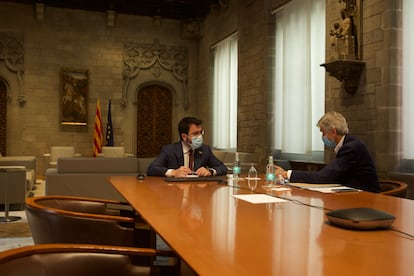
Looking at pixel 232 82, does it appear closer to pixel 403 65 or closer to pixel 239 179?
pixel 403 65

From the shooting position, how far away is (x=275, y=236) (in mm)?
1391

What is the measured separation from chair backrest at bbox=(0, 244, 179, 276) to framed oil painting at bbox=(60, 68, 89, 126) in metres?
10.6

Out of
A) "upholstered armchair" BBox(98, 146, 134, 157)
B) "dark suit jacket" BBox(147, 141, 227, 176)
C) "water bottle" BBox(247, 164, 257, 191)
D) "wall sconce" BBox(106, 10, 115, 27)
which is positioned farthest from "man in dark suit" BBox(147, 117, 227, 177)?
"wall sconce" BBox(106, 10, 115, 27)

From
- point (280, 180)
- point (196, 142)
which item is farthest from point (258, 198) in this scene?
point (196, 142)

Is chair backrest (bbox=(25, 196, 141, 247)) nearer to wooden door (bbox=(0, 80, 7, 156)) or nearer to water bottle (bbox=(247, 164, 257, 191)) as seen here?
water bottle (bbox=(247, 164, 257, 191))

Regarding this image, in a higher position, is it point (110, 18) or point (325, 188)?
point (110, 18)

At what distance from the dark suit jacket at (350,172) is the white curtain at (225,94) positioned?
696cm

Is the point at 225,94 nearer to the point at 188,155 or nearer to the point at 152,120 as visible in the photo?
the point at 152,120

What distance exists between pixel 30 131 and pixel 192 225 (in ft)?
35.2

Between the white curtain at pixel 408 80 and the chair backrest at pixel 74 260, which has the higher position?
the white curtain at pixel 408 80

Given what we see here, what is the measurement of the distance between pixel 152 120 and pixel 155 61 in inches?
67.1

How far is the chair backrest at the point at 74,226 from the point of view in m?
1.94

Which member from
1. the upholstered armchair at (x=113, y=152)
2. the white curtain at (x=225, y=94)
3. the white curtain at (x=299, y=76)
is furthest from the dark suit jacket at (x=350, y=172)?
the upholstered armchair at (x=113, y=152)

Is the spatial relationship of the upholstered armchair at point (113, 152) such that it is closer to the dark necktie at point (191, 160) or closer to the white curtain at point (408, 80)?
the white curtain at point (408, 80)
